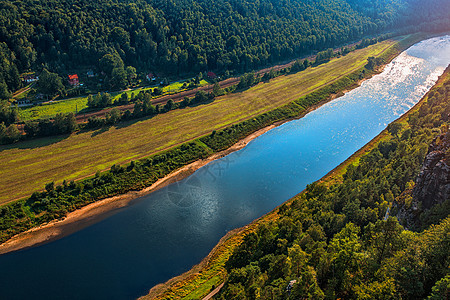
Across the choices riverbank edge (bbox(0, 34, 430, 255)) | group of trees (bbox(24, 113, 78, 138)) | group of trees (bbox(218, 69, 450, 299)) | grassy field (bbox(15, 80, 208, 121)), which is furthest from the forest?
group of trees (bbox(218, 69, 450, 299))

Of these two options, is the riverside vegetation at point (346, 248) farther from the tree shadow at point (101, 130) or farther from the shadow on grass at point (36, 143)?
the shadow on grass at point (36, 143)

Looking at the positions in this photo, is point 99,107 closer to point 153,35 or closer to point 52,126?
point 52,126

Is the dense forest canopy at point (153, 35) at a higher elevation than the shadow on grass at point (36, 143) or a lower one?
higher

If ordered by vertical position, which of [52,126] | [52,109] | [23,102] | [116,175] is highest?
[23,102]

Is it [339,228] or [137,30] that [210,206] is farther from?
[137,30]

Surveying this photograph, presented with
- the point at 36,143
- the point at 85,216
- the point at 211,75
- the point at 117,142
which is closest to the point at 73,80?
the point at 36,143

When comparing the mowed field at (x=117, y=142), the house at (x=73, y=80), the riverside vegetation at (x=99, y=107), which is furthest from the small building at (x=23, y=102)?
the mowed field at (x=117, y=142)

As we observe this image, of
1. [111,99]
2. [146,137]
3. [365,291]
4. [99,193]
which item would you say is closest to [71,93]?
[111,99]
